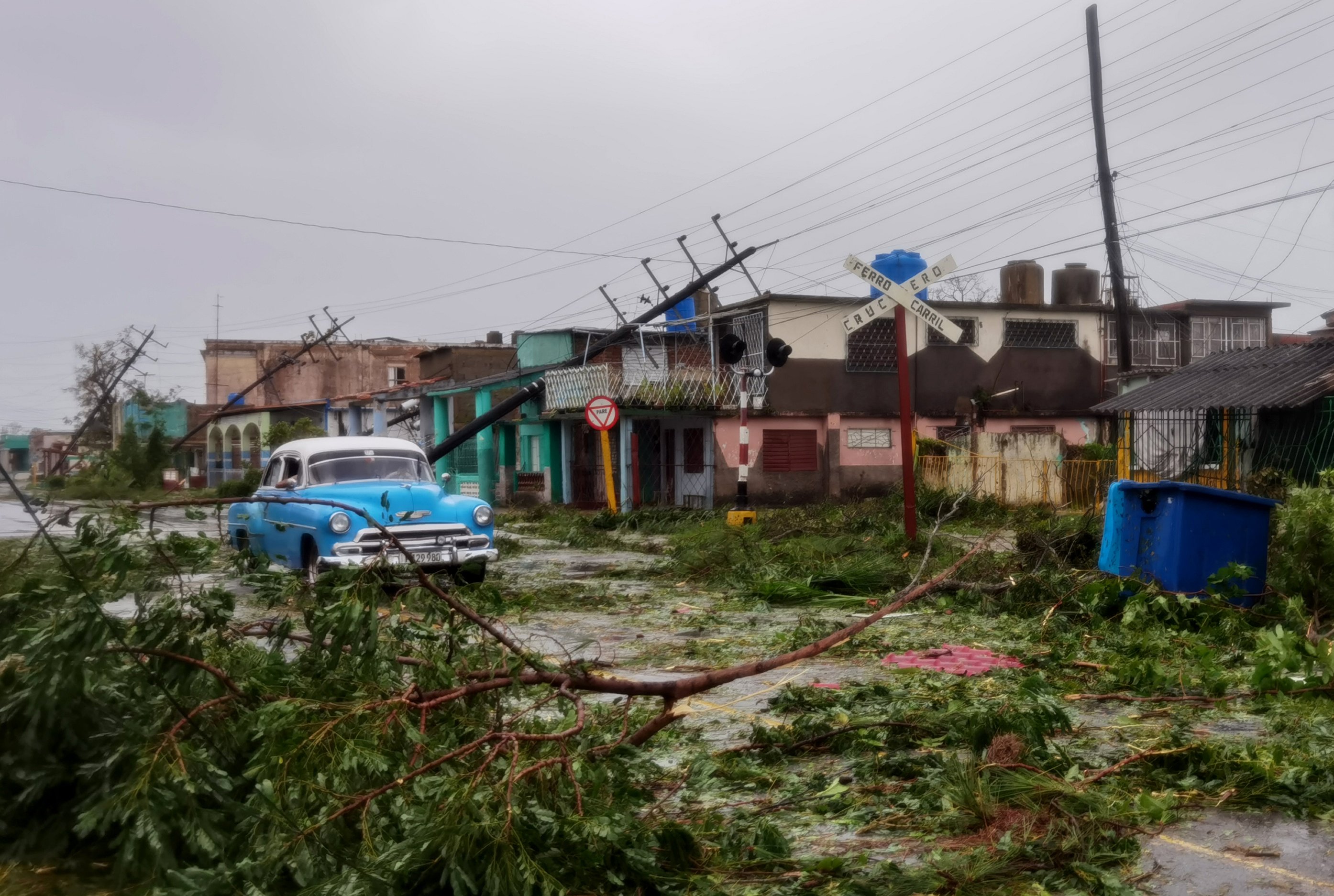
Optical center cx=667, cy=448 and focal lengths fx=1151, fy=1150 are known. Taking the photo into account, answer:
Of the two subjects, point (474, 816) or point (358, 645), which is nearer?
point (474, 816)

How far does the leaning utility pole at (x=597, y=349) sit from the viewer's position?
105 feet

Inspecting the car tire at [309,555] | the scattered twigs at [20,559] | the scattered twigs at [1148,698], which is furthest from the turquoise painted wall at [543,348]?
the scattered twigs at [20,559]

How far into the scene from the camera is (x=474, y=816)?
142 inches

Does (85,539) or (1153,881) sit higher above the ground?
(85,539)

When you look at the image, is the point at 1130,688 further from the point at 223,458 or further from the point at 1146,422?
the point at 223,458

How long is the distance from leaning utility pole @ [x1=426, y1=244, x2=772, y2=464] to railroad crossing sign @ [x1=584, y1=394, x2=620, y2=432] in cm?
808

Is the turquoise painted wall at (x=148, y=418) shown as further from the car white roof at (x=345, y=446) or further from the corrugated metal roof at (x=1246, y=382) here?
the corrugated metal roof at (x=1246, y=382)

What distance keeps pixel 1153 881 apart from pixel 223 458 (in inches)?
1852

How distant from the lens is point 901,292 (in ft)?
42.9

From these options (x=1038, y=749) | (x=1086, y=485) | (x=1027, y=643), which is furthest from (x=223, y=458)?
(x=1038, y=749)

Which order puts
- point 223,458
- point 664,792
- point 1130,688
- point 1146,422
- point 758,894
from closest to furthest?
point 758,894, point 664,792, point 1130,688, point 1146,422, point 223,458

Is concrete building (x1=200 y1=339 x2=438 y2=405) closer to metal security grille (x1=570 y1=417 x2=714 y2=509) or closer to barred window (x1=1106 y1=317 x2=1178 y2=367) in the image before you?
metal security grille (x1=570 y1=417 x2=714 y2=509)

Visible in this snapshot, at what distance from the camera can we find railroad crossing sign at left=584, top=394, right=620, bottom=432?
2370 cm

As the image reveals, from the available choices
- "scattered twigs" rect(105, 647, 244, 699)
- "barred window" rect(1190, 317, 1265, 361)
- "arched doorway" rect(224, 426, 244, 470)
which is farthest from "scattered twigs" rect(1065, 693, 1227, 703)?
"arched doorway" rect(224, 426, 244, 470)
